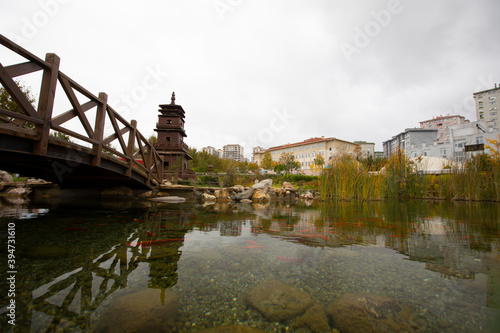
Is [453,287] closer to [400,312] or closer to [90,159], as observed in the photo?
[400,312]

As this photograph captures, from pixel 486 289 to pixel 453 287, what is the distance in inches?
10.1

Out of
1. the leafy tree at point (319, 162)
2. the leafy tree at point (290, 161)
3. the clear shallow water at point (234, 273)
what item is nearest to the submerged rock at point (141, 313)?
the clear shallow water at point (234, 273)

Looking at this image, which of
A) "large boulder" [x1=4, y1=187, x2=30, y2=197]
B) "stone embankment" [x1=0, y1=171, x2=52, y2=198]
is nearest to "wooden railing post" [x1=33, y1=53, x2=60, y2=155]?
"stone embankment" [x1=0, y1=171, x2=52, y2=198]

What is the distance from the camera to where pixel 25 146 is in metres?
3.78

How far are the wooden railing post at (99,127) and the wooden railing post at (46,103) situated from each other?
145 centimetres

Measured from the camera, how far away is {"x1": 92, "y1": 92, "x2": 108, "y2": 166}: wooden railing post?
5.30 m

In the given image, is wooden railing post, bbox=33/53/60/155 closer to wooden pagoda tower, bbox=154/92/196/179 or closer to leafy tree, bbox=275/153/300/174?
wooden pagoda tower, bbox=154/92/196/179

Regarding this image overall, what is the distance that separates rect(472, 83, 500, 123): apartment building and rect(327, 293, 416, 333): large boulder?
73516 millimetres

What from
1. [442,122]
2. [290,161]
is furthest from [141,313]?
[442,122]

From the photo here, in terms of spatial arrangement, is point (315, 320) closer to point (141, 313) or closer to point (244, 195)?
point (141, 313)

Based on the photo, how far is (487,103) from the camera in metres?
50.4

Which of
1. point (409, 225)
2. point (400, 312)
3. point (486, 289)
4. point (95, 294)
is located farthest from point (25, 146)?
point (409, 225)

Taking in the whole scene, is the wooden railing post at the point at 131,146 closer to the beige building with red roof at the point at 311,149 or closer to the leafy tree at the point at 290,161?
the leafy tree at the point at 290,161

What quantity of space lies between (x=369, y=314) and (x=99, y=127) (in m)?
6.54
